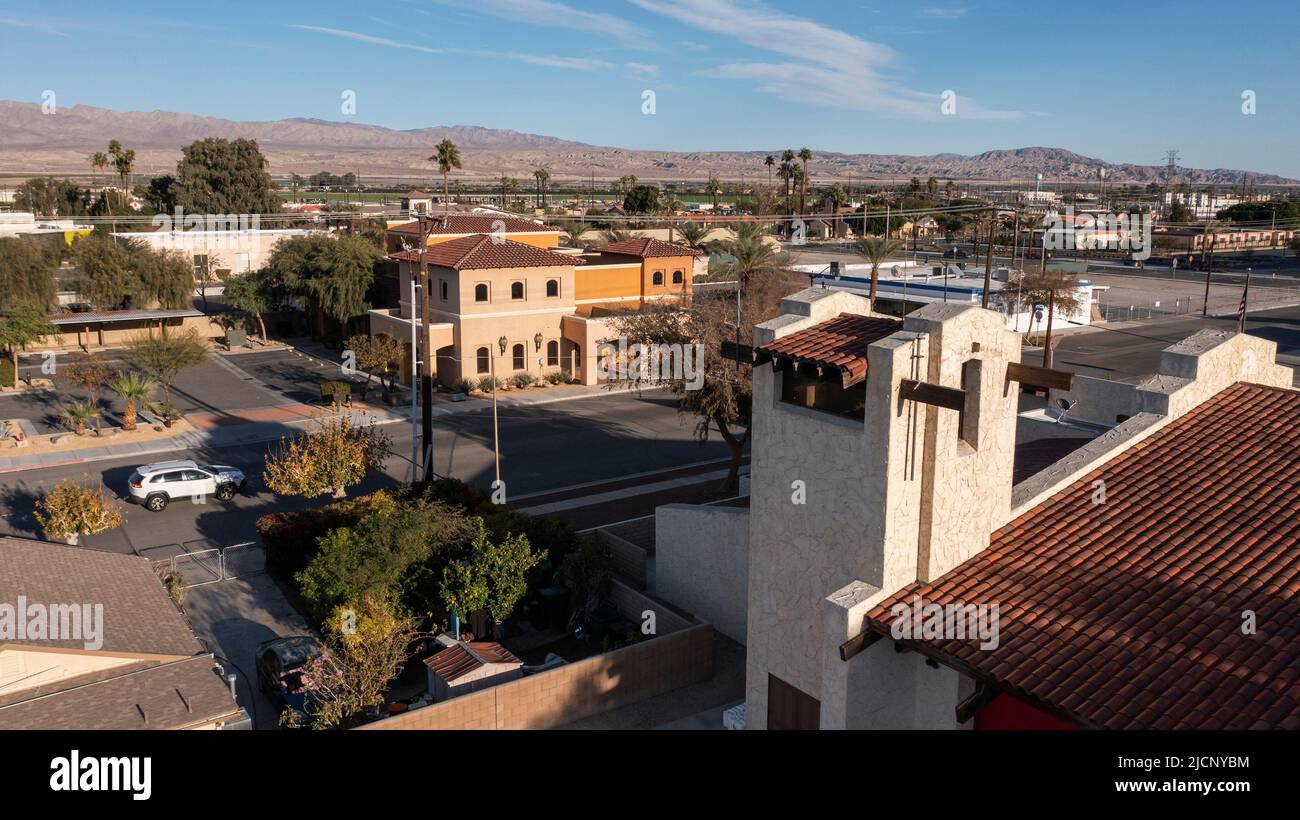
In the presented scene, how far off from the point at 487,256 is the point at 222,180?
62492 mm

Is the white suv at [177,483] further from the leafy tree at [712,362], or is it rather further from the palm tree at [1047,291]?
the palm tree at [1047,291]

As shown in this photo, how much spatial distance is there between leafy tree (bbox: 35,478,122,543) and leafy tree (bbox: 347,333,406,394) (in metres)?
17.1

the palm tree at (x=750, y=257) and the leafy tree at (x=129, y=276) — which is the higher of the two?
the palm tree at (x=750, y=257)

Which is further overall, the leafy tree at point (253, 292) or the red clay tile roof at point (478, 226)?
the leafy tree at point (253, 292)

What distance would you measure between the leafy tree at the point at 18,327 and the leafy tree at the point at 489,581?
3536 centimetres

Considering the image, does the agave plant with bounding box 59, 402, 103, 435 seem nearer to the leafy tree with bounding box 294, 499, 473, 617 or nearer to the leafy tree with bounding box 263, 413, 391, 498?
the leafy tree with bounding box 263, 413, 391, 498

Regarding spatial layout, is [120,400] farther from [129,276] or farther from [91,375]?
[129,276]

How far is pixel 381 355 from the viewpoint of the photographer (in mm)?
42219

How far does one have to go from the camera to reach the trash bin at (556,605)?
21.1 metres

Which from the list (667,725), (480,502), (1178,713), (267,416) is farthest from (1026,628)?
(267,416)

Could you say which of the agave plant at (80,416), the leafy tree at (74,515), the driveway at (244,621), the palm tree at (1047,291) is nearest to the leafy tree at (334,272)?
the agave plant at (80,416)

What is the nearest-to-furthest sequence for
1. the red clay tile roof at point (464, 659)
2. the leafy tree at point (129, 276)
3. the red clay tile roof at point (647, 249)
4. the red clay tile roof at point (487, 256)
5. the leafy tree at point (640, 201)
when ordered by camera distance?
the red clay tile roof at point (464, 659) < the red clay tile roof at point (487, 256) < the red clay tile roof at point (647, 249) < the leafy tree at point (129, 276) < the leafy tree at point (640, 201)

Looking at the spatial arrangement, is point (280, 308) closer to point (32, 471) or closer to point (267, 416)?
point (267, 416)

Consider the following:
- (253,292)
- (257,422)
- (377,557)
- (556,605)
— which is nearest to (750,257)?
(257,422)
